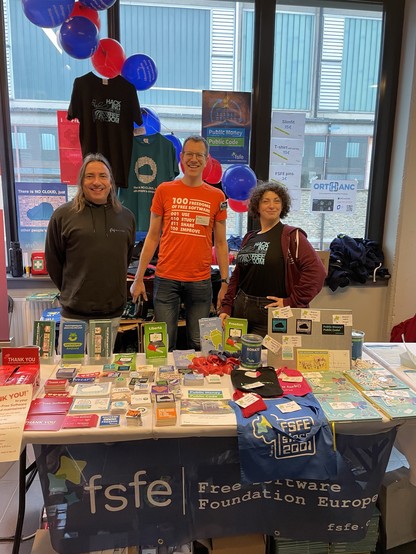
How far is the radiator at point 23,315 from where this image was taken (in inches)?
127

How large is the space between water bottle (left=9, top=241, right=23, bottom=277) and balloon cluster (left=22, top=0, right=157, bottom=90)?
4.60 feet

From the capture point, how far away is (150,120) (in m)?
3.15

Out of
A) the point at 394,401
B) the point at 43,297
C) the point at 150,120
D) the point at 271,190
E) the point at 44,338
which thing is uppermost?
the point at 150,120

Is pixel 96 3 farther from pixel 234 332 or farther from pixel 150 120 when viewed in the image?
pixel 234 332

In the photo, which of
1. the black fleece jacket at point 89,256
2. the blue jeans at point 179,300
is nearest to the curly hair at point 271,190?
the blue jeans at point 179,300

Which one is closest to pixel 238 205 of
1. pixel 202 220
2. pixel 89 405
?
pixel 202 220

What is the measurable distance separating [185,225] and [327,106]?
6.97 feet

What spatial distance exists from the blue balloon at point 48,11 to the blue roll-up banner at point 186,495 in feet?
7.68

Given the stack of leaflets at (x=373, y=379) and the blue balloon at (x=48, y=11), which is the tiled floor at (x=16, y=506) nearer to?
the stack of leaflets at (x=373, y=379)

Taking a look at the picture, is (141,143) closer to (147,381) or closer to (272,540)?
(147,381)

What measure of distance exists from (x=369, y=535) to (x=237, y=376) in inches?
30.4

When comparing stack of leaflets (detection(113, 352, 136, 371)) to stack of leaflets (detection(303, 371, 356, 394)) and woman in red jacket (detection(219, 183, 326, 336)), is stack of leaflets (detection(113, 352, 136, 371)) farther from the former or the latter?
stack of leaflets (detection(303, 371, 356, 394))

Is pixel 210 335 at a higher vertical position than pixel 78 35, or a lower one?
lower

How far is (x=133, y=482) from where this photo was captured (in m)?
1.47
